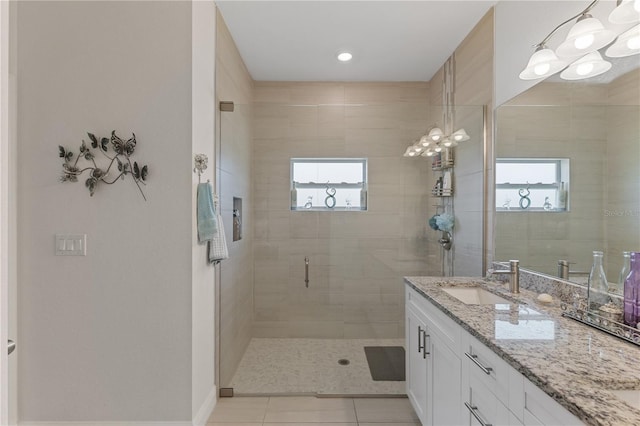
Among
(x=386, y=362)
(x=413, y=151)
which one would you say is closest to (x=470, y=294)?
(x=386, y=362)

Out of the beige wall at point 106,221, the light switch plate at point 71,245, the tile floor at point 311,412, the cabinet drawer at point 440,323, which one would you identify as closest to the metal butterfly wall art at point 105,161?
the beige wall at point 106,221

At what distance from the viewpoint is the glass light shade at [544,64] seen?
1562 millimetres

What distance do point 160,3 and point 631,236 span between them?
2.64m

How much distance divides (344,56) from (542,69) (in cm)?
170

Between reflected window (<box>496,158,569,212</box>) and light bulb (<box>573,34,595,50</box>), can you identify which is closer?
light bulb (<box>573,34,595,50</box>)

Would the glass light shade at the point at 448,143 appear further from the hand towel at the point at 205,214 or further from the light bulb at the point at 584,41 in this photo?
the hand towel at the point at 205,214

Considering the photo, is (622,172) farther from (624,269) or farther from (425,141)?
(425,141)

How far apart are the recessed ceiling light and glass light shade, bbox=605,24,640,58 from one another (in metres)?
1.94

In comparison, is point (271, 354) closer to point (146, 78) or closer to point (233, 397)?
point (233, 397)

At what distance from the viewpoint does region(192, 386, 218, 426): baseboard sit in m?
1.89

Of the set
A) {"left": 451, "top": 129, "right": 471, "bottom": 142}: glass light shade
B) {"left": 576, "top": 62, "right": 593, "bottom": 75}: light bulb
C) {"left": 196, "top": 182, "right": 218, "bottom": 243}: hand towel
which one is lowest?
{"left": 196, "top": 182, "right": 218, "bottom": 243}: hand towel

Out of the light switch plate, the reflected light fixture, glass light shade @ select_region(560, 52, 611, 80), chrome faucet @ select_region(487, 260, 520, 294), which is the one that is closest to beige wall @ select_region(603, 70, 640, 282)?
glass light shade @ select_region(560, 52, 611, 80)

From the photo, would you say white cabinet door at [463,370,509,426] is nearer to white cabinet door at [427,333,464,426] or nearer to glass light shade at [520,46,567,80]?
white cabinet door at [427,333,464,426]

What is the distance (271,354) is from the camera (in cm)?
280
